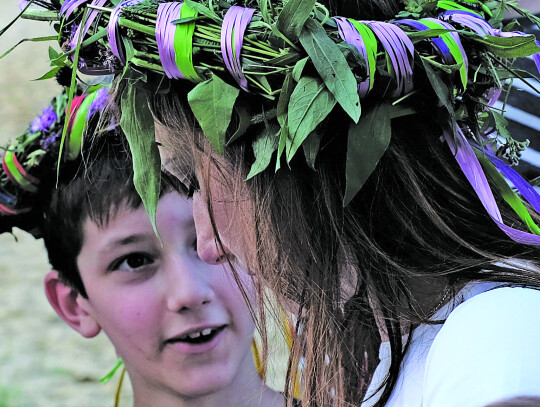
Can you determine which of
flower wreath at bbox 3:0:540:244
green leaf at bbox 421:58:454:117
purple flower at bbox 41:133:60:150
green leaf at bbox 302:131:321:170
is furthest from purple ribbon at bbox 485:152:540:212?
purple flower at bbox 41:133:60:150

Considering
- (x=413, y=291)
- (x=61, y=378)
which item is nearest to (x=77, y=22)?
(x=413, y=291)

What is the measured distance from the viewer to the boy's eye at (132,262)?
1.59 metres

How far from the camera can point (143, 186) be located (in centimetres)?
94

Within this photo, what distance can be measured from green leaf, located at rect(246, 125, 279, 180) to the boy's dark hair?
612 millimetres

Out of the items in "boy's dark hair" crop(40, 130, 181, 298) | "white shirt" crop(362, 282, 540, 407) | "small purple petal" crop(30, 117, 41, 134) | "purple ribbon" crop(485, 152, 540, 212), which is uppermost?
"small purple petal" crop(30, 117, 41, 134)

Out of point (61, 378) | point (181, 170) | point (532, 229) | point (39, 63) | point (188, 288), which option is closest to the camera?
point (532, 229)

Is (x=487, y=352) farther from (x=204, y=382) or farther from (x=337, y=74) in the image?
(x=204, y=382)

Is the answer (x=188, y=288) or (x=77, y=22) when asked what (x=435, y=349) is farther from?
(x=188, y=288)

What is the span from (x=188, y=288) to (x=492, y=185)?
2.57 ft

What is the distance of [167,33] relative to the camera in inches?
33.8

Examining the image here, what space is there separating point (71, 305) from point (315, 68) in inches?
44.5

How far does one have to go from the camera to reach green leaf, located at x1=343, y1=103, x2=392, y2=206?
84 centimetres

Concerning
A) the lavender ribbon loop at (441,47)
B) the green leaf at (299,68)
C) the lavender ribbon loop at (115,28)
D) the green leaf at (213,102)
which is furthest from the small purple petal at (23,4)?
the lavender ribbon loop at (441,47)

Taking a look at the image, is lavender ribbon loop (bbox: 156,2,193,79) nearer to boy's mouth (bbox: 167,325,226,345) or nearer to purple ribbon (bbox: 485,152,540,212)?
purple ribbon (bbox: 485,152,540,212)
